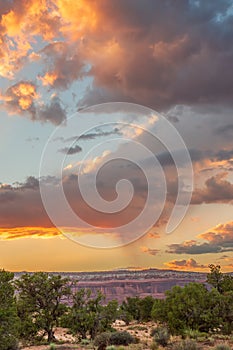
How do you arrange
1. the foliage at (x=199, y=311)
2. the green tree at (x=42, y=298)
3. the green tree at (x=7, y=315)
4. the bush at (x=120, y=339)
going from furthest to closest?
1. the green tree at (x=42, y=298)
2. the foliage at (x=199, y=311)
3. the bush at (x=120, y=339)
4. the green tree at (x=7, y=315)

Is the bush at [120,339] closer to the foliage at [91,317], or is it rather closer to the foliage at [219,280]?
the foliage at [91,317]

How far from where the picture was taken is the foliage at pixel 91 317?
40.2m

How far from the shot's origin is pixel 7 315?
94.0 ft

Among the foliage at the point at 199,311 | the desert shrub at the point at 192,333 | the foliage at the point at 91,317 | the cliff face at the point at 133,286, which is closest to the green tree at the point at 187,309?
the foliage at the point at 199,311

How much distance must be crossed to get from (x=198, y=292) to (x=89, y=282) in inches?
5871

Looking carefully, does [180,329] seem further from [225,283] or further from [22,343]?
[22,343]

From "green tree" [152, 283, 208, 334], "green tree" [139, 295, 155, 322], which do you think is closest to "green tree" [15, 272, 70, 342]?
"green tree" [152, 283, 208, 334]

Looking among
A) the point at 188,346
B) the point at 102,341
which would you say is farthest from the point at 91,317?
the point at 188,346

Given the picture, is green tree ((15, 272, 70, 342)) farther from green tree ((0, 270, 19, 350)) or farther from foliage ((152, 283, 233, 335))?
foliage ((152, 283, 233, 335))

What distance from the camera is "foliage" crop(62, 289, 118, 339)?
132 feet

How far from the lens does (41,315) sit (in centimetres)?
4153

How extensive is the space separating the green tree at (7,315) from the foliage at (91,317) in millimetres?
11059

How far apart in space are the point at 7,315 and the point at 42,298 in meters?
13.5

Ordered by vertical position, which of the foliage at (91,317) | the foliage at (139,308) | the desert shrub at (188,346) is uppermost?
the foliage at (91,317)
